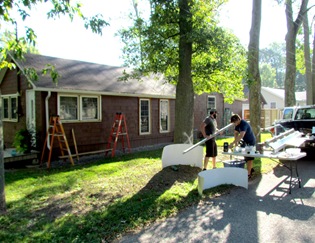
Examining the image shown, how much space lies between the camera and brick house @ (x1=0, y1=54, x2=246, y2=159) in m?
9.91

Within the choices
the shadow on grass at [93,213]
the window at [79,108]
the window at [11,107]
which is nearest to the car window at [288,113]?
the shadow on grass at [93,213]

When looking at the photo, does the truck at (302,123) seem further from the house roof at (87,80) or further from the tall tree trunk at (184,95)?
the house roof at (87,80)

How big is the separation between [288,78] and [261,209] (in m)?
12.2

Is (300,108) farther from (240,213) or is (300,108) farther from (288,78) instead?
(240,213)

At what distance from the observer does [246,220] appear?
439 cm

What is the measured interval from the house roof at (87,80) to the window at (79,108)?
490 millimetres

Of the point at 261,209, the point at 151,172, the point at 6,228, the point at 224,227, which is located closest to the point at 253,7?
the point at 151,172

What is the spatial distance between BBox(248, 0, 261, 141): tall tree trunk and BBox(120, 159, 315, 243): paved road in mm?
3646

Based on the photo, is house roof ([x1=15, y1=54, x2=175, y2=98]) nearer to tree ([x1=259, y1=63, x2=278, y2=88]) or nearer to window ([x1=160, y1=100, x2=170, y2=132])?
window ([x1=160, y1=100, x2=170, y2=132])

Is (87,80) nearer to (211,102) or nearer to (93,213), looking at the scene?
(93,213)

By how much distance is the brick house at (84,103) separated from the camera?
390 inches

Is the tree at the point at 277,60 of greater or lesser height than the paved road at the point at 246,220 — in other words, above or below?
above

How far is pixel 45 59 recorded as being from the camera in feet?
38.6

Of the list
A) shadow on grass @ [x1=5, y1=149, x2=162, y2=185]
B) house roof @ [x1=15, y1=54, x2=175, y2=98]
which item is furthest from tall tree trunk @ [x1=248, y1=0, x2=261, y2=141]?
shadow on grass @ [x1=5, y1=149, x2=162, y2=185]
